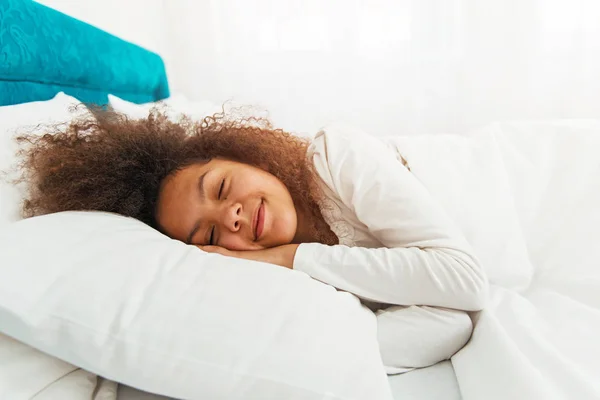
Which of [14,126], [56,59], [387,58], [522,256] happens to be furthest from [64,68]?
[387,58]

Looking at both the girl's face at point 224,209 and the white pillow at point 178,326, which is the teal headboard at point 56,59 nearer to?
the girl's face at point 224,209

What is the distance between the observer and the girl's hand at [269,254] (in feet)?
2.84

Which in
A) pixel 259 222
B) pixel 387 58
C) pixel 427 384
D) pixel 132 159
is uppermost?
pixel 387 58

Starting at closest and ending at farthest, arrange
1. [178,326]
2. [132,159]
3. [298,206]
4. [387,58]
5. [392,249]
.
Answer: [178,326]
[392,249]
[132,159]
[298,206]
[387,58]

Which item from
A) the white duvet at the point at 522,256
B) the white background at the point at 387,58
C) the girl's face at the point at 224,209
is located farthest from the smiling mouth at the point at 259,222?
the white background at the point at 387,58

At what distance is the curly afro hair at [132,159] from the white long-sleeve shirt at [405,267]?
0.17 metres

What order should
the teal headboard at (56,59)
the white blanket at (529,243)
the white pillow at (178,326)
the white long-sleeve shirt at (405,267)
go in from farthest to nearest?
the teal headboard at (56,59) < the white long-sleeve shirt at (405,267) < the white blanket at (529,243) < the white pillow at (178,326)

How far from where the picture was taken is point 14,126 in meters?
0.89

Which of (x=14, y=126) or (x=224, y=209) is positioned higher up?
(x=14, y=126)

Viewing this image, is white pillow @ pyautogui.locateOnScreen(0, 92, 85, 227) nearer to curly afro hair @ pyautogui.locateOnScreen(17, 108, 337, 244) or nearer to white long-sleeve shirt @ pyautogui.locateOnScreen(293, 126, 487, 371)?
curly afro hair @ pyautogui.locateOnScreen(17, 108, 337, 244)

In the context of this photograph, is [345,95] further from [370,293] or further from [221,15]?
[370,293]

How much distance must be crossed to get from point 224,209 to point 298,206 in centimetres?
24

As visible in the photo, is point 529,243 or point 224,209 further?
point 529,243

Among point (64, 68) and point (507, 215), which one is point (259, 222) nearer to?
point (507, 215)
